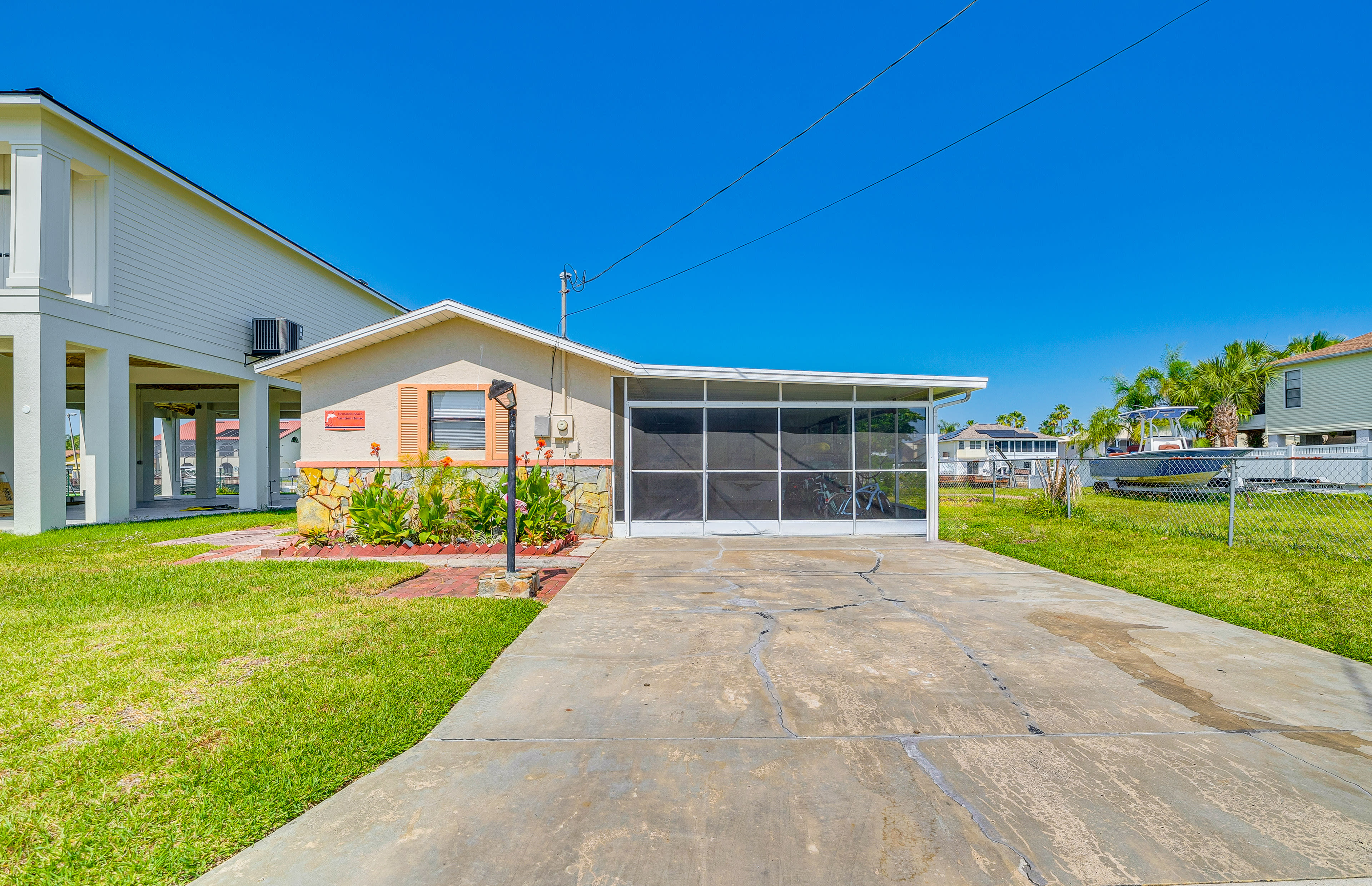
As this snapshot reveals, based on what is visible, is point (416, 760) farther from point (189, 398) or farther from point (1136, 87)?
point (189, 398)

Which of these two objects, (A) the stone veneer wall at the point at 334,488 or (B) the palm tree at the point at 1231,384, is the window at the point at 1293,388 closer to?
(B) the palm tree at the point at 1231,384

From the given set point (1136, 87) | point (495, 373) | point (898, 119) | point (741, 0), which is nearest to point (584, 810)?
point (495, 373)

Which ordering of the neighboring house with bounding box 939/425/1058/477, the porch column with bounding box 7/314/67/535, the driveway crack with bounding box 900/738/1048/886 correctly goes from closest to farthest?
the driveway crack with bounding box 900/738/1048/886 → the porch column with bounding box 7/314/67/535 → the neighboring house with bounding box 939/425/1058/477


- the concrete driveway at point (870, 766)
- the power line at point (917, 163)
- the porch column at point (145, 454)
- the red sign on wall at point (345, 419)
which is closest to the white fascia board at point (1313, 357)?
the power line at point (917, 163)

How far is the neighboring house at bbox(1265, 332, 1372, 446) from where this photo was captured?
19984 mm

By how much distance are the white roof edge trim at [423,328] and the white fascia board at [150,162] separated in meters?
5.60

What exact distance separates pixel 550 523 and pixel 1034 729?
663 centimetres

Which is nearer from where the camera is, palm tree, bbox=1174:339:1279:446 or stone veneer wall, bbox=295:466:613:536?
stone veneer wall, bbox=295:466:613:536

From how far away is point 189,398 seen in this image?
16.0 metres

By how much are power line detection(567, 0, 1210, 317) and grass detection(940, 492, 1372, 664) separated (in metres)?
5.77

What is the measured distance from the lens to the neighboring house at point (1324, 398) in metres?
20.0

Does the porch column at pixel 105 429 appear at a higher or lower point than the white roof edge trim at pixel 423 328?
lower

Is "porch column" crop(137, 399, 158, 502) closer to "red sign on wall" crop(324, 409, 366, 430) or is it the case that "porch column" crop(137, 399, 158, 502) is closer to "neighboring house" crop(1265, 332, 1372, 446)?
"red sign on wall" crop(324, 409, 366, 430)

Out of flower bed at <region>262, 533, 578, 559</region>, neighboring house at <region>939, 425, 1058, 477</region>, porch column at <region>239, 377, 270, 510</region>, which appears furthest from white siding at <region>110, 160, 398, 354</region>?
neighboring house at <region>939, 425, 1058, 477</region>
